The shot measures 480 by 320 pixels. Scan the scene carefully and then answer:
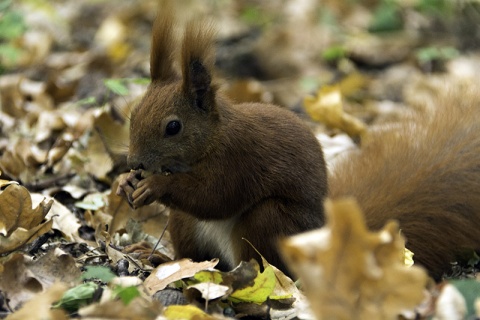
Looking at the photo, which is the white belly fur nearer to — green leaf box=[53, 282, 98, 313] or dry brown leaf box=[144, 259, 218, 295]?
dry brown leaf box=[144, 259, 218, 295]

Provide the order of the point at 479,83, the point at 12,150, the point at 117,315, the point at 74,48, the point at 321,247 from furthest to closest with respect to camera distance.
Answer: the point at 74,48 < the point at 12,150 < the point at 479,83 < the point at 117,315 < the point at 321,247

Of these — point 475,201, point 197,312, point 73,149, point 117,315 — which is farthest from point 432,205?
point 73,149

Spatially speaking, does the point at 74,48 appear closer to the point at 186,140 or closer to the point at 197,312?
the point at 186,140

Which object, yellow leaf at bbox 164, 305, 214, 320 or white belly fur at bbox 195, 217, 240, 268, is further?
white belly fur at bbox 195, 217, 240, 268

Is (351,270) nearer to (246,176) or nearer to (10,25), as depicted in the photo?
(246,176)

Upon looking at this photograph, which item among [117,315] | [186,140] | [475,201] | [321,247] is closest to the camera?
[321,247]

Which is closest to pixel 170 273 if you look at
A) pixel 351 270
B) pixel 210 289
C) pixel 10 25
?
pixel 210 289

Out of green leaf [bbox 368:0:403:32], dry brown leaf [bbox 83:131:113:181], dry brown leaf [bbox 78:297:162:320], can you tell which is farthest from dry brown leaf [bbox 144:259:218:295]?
green leaf [bbox 368:0:403:32]

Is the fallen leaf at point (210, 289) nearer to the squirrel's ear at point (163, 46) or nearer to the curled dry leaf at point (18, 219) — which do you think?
the curled dry leaf at point (18, 219)

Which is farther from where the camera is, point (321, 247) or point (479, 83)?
point (479, 83)
